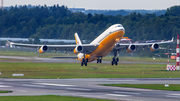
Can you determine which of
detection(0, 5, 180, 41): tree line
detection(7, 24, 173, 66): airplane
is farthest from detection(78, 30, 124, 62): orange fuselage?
detection(0, 5, 180, 41): tree line

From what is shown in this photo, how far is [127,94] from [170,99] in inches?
200

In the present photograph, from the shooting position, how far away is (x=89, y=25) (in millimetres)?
155125

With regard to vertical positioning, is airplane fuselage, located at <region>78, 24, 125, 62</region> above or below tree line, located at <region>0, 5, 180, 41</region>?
below

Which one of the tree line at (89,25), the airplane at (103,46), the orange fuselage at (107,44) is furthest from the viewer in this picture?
the tree line at (89,25)

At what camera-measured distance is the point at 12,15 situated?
188 meters

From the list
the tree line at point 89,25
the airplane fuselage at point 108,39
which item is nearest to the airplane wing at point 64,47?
the airplane fuselage at point 108,39

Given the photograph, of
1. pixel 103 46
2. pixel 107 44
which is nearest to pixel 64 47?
pixel 103 46

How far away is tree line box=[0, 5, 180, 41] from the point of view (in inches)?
5079

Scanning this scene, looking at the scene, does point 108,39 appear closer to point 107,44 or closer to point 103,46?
point 107,44

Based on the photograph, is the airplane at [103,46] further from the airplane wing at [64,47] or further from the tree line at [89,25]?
the tree line at [89,25]

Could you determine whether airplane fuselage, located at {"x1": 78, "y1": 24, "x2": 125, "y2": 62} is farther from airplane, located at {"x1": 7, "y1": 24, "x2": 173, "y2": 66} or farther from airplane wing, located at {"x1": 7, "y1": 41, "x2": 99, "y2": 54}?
airplane wing, located at {"x1": 7, "y1": 41, "x2": 99, "y2": 54}

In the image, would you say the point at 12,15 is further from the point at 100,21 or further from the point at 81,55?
the point at 81,55

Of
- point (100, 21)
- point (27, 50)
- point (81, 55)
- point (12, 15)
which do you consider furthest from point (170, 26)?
point (12, 15)

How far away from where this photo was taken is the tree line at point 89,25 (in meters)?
129
